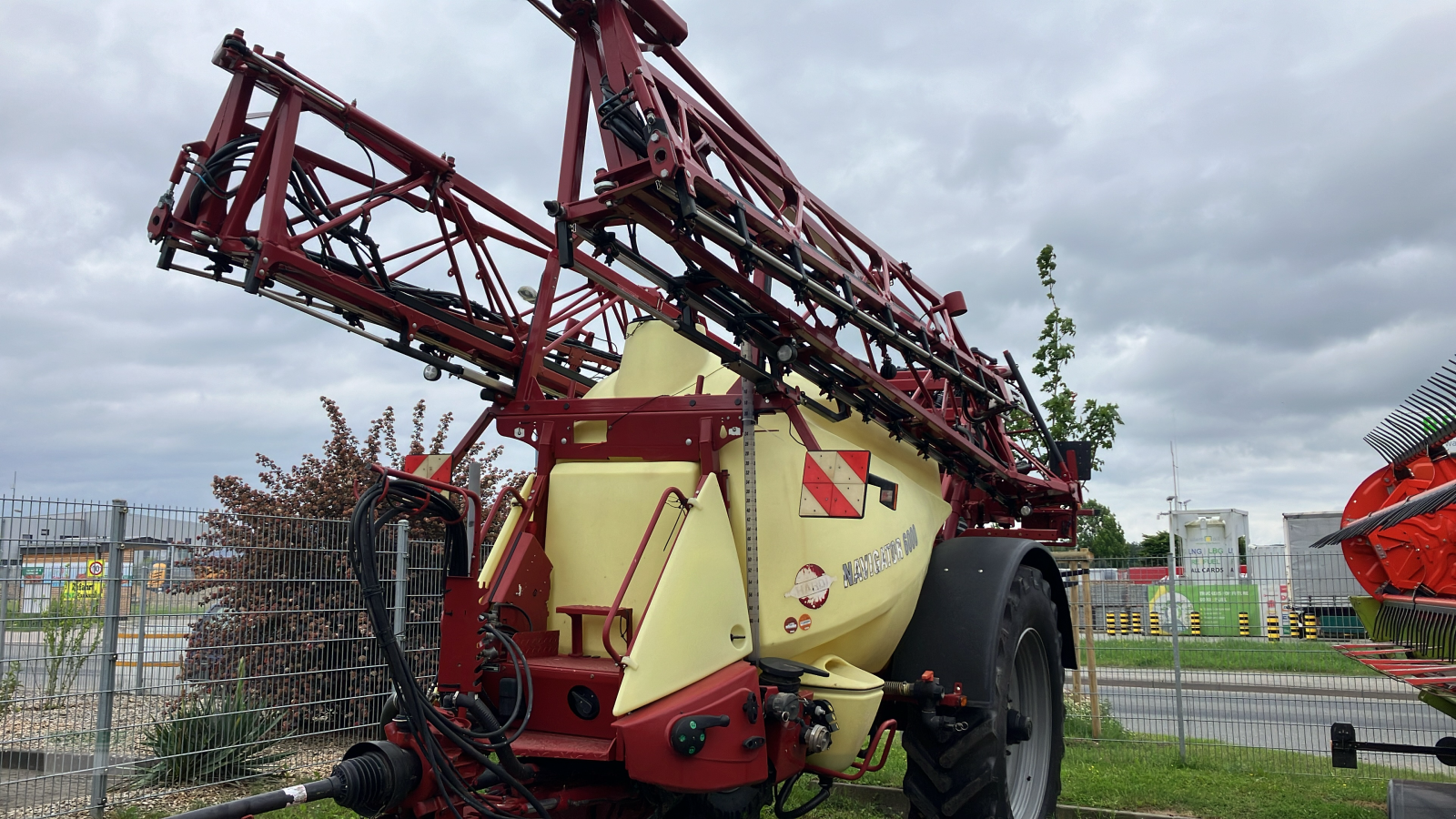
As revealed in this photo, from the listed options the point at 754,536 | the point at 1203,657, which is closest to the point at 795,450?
the point at 754,536

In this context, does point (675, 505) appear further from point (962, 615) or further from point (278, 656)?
point (278, 656)

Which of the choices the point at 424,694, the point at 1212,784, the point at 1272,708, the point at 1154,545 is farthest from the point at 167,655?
the point at 1154,545

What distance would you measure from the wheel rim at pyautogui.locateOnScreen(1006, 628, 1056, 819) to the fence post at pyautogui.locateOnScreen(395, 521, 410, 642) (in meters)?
5.26

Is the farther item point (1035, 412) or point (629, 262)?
point (1035, 412)

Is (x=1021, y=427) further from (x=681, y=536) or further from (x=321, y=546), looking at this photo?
(x=321, y=546)

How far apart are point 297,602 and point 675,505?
5.41 metres

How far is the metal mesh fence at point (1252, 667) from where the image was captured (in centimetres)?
915

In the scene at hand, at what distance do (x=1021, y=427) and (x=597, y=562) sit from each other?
15.8ft

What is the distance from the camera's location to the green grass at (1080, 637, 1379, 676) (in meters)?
9.15

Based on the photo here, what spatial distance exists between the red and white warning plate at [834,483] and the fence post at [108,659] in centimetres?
547

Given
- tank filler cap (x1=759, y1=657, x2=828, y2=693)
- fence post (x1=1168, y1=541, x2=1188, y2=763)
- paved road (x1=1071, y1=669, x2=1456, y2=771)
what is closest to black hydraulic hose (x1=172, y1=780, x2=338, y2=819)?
tank filler cap (x1=759, y1=657, x2=828, y2=693)

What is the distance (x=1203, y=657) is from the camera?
9695 millimetres

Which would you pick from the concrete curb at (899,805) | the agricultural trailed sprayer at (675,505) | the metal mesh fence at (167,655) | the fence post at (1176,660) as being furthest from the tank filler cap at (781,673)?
the fence post at (1176,660)

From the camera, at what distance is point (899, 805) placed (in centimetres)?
741
